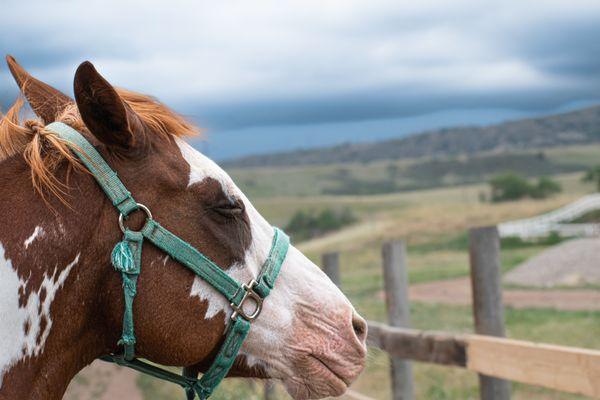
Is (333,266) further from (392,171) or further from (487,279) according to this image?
(392,171)

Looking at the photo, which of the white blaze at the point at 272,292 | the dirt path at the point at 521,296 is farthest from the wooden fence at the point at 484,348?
the dirt path at the point at 521,296

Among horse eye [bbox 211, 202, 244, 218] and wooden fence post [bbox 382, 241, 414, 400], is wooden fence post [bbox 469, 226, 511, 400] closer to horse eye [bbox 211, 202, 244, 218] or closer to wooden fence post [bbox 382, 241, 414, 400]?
wooden fence post [bbox 382, 241, 414, 400]

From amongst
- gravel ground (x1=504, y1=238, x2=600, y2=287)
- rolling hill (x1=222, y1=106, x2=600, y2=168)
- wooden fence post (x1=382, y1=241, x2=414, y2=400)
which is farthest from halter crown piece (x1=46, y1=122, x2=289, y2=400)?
rolling hill (x1=222, y1=106, x2=600, y2=168)

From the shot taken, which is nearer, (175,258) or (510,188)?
(175,258)

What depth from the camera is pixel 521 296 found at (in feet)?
61.5

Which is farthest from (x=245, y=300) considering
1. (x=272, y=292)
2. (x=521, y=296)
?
(x=521, y=296)

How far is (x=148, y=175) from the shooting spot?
242 cm

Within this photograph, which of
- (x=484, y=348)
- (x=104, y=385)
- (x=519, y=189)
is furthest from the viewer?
(x=519, y=189)

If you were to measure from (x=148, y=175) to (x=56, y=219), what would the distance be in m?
0.32

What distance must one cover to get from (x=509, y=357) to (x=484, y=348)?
10.5 inches

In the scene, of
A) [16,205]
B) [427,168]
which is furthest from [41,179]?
[427,168]

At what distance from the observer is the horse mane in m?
2.32

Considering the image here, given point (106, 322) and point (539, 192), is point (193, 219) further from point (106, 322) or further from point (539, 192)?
point (539, 192)

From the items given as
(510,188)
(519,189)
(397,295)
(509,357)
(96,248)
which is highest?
(96,248)
